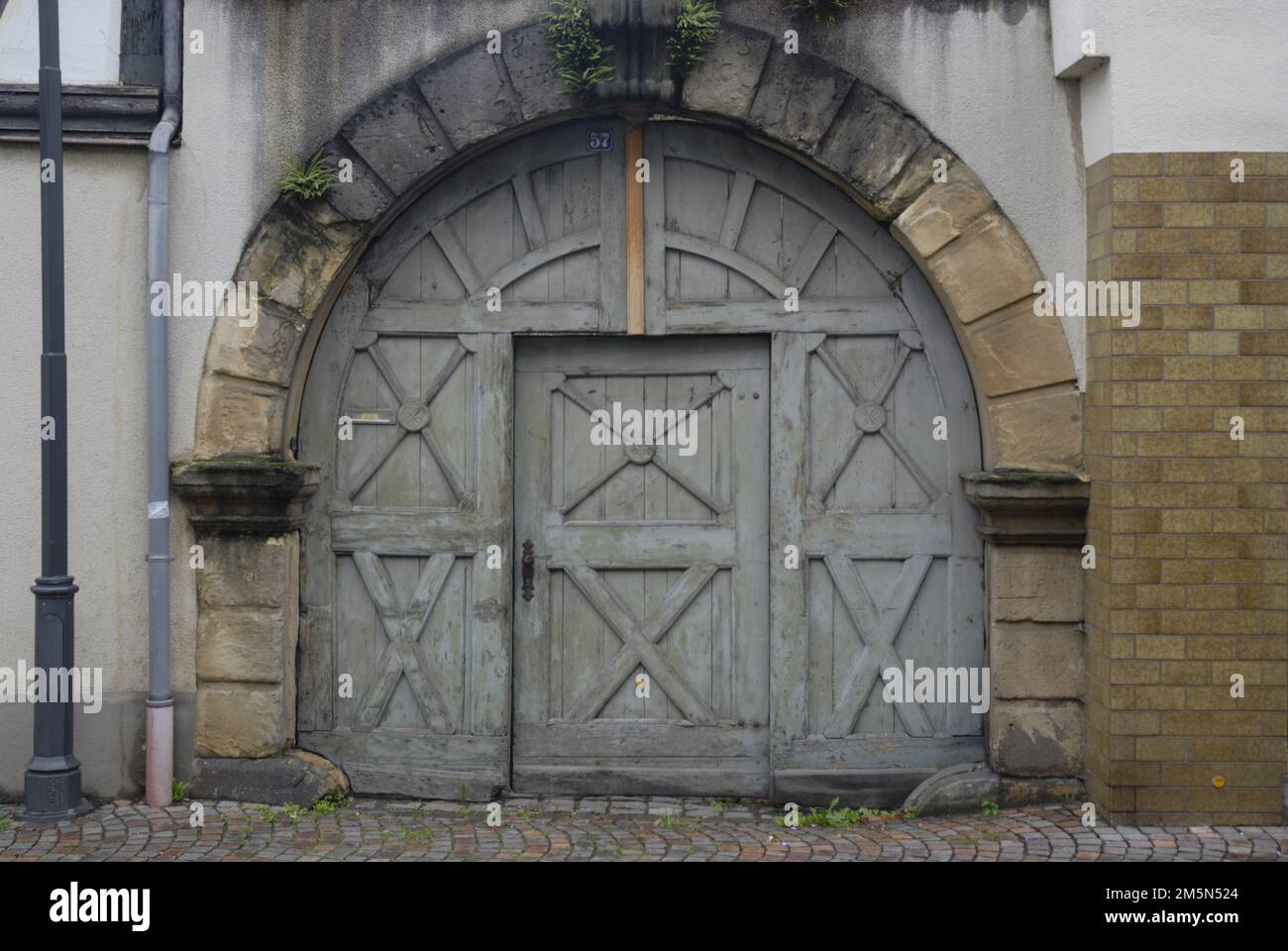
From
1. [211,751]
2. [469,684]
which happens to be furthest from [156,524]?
[469,684]

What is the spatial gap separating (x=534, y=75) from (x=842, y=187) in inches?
55.6

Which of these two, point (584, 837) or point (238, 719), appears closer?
point (584, 837)

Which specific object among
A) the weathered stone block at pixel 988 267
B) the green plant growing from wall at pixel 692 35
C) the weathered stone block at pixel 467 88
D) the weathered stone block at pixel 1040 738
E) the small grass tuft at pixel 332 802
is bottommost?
the small grass tuft at pixel 332 802

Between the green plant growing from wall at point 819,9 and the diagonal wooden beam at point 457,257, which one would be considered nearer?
the green plant growing from wall at point 819,9

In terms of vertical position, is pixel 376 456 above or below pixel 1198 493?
above

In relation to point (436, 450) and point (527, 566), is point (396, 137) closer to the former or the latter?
point (436, 450)

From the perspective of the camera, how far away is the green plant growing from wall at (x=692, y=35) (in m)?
5.79

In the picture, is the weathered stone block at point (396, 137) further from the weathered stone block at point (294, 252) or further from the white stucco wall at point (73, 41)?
the white stucco wall at point (73, 41)

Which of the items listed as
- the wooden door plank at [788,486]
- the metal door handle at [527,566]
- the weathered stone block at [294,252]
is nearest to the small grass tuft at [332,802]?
the metal door handle at [527,566]

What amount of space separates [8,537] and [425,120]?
254 cm

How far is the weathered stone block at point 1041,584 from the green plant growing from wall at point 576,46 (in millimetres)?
2667

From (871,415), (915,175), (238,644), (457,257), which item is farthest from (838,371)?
(238,644)

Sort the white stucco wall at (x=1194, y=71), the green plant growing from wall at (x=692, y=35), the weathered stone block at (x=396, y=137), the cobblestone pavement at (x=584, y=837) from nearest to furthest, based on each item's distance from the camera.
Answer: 1. the cobblestone pavement at (x=584, y=837)
2. the white stucco wall at (x=1194, y=71)
3. the green plant growing from wall at (x=692, y=35)
4. the weathered stone block at (x=396, y=137)

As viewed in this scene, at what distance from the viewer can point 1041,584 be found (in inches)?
232
